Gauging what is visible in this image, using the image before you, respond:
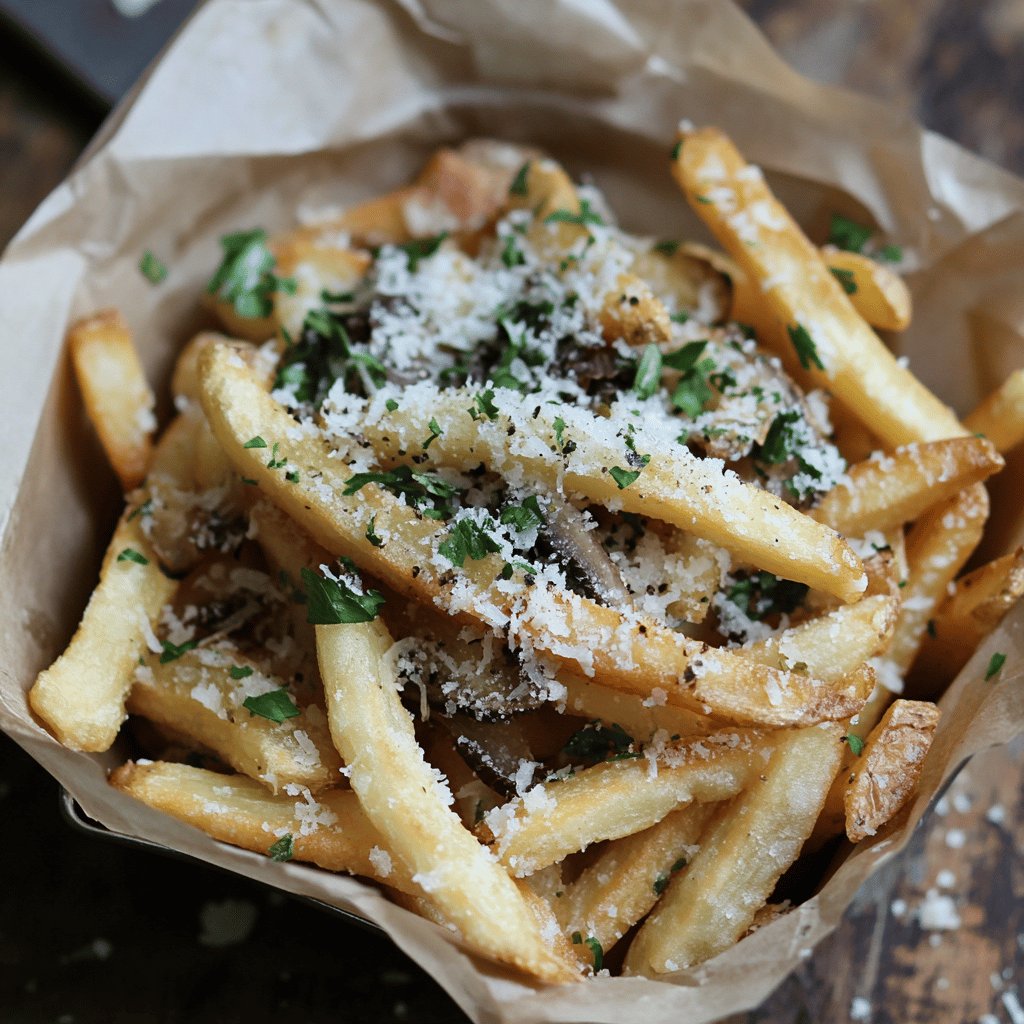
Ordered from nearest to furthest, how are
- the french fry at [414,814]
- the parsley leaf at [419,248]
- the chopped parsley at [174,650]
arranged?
the french fry at [414,814], the chopped parsley at [174,650], the parsley leaf at [419,248]

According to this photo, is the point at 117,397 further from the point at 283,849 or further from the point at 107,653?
the point at 283,849

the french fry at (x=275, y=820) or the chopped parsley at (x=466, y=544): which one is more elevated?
the chopped parsley at (x=466, y=544)

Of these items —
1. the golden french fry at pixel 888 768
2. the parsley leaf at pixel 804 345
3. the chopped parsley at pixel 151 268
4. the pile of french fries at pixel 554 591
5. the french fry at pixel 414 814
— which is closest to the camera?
the french fry at pixel 414 814

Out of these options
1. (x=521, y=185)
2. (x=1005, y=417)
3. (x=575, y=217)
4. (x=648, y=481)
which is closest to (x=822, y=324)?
(x=1005, y=417)

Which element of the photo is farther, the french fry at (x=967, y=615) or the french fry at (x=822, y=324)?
the french fry at (x=822, y=324)

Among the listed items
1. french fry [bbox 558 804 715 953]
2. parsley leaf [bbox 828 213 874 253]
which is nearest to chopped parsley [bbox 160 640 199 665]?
french fry [bbox 558 804 715 953]

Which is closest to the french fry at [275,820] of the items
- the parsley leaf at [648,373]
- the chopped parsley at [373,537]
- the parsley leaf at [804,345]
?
the chopped parsley at [373,537]

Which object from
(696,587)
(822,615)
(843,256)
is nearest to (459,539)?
(696,587)

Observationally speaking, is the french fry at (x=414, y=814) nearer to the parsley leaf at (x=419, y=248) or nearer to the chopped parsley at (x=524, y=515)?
the chopped parsley at (x=524, y=515)
